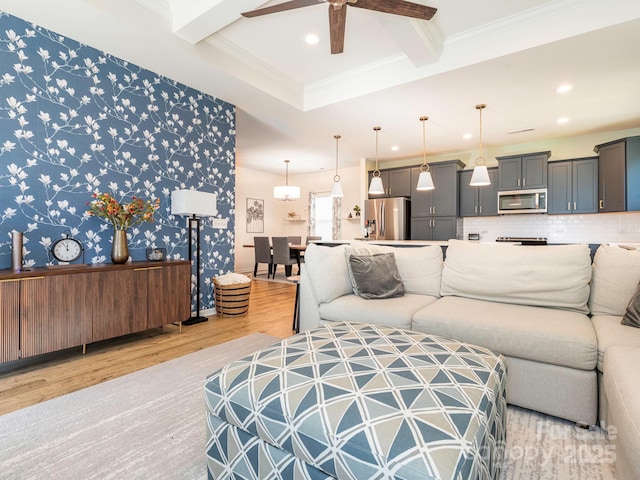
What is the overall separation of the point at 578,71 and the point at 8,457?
198 inches

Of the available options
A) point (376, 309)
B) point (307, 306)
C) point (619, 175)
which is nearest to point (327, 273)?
point (307, 306)

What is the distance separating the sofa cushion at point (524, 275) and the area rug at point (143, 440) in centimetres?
82

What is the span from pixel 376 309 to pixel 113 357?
213 centimetres

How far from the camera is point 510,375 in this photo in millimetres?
1869

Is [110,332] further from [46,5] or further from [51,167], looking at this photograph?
[46,5]

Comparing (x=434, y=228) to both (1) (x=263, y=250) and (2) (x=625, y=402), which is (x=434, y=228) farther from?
(2) (x=625, y=402)

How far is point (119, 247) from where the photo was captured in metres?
2.85

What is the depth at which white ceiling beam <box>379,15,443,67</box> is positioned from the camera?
2559mm

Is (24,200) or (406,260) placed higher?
(24,200)

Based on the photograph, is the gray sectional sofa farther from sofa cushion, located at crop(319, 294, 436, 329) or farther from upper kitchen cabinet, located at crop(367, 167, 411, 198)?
upper kitchen cabinet, located at crop(367, 167, 411, 198)

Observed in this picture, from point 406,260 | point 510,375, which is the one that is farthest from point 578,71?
point 510,375

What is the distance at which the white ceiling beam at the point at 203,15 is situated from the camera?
2408 mm

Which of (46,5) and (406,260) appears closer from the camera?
(46,5)

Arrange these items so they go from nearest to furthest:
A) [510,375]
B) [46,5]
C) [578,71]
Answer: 1. [510,375]
2. [46,5]
3. [578,71]
